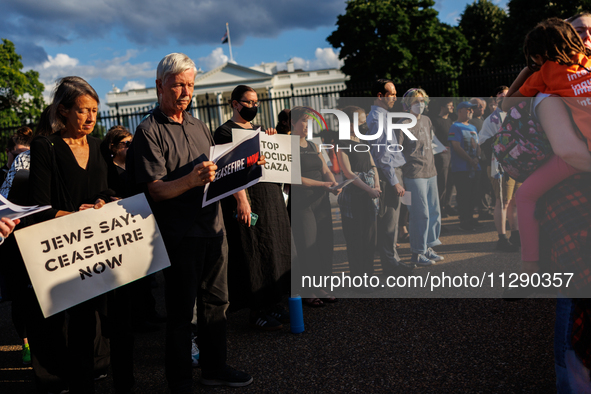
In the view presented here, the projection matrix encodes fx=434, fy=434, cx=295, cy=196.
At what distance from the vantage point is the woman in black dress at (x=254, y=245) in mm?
3611

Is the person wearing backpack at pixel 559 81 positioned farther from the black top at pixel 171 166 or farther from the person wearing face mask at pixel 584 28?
the black top at pixel 171 166

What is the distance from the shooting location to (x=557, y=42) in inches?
75.4

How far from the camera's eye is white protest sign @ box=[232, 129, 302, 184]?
348cm

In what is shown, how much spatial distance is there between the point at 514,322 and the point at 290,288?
1.84 m

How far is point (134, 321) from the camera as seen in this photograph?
399 centimetres

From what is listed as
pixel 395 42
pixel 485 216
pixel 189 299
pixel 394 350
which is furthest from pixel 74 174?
pixel 395 42

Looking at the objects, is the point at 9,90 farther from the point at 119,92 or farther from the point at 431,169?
the point at 431,169

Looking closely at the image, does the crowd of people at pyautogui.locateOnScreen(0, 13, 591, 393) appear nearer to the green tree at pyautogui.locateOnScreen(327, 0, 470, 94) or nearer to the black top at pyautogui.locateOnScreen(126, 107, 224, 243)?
the black top at pyautogui.locateOnScreen(126, 107, 224, 243)

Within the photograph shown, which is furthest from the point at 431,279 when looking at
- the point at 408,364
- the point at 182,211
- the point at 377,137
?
the point at 182,211

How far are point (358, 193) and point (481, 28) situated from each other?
123 ft

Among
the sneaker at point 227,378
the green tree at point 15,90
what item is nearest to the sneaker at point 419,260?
the sneaker at point 227,378

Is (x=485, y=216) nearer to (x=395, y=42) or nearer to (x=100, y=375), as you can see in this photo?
(x=100, y=375)

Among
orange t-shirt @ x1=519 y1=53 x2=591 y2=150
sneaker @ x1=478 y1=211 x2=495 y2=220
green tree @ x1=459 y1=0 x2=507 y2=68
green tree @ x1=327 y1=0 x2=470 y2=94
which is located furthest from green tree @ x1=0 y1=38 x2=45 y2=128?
green tree @ x1=459 y1=0 x2=507 y2=68

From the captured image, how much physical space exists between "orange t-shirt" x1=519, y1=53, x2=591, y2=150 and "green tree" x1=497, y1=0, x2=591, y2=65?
88.1 ft
